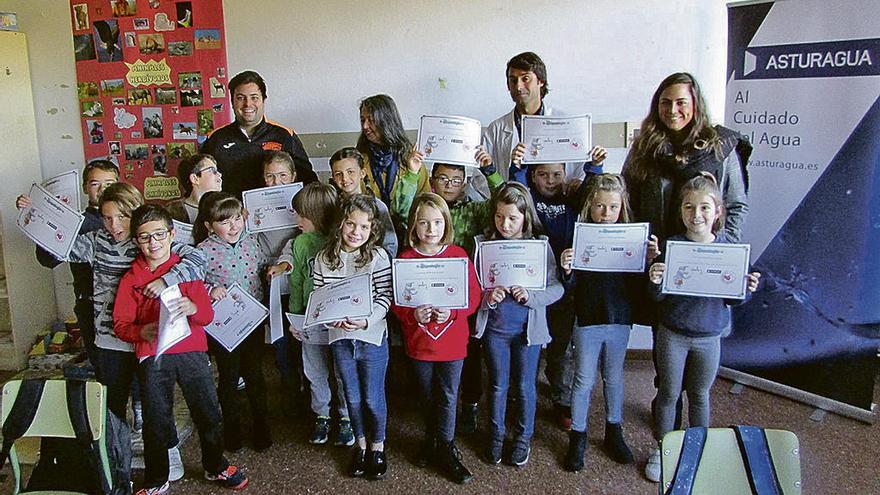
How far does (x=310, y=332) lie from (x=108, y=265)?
0.85 metres

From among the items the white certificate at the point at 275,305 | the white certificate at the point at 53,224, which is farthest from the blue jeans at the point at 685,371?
the white certificate at the point at 53,224

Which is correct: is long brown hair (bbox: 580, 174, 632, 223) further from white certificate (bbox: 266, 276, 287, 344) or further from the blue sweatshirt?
white certificate (bbox: 266, 276, 287, 344)

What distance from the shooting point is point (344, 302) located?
252cm

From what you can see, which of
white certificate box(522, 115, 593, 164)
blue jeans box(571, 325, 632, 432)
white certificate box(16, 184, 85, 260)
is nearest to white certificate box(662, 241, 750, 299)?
blue jeans box(571, 325, 632, 432)

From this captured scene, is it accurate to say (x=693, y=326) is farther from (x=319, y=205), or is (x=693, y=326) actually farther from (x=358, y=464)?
(x=319, y=205)

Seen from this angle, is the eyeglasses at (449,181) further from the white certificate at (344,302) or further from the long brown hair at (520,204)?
the white certificate at (344,302)

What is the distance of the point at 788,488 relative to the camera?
1732 mm

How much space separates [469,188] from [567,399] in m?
1.17

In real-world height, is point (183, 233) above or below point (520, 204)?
below

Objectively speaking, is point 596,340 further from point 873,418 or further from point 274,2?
point 274,2

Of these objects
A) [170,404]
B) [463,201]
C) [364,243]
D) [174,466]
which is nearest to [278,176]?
[364,243]

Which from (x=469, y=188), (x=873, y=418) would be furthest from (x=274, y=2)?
(x=873, y=418)

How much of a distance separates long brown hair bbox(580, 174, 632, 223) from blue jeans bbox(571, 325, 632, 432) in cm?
47

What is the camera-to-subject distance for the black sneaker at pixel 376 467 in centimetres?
276
